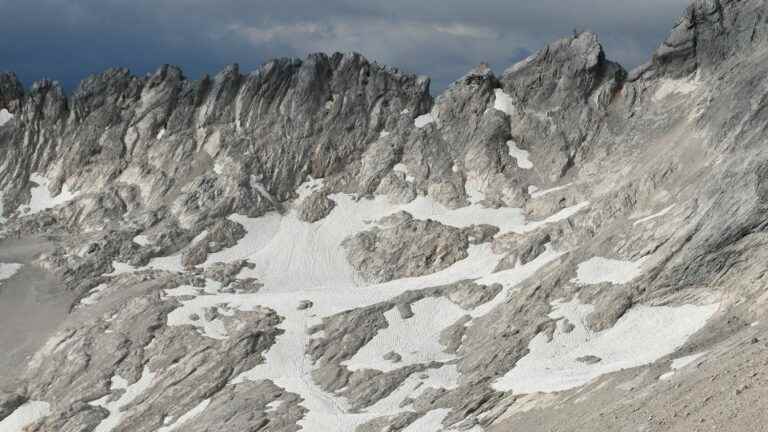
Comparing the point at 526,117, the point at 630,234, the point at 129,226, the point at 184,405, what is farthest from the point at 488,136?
the point at 184,405

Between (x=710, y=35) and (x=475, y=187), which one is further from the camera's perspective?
(x=475, y=187)

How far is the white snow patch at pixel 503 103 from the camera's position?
10381 cm

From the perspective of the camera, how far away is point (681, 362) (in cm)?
5025

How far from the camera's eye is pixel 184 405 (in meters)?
65.9

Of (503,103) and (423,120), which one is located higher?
(423,120)

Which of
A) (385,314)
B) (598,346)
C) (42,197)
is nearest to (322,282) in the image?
(385,314)

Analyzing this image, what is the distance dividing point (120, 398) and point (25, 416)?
25.2 ft

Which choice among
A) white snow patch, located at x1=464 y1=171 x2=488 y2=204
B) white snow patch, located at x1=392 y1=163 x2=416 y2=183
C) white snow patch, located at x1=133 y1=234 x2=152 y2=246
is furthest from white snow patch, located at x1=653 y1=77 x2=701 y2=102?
white snow patch, located at x1=133 y1=234 x2=152 y2=246

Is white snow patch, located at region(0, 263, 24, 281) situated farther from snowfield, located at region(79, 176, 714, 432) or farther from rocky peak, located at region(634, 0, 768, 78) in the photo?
rocky peak, located at region(634, 0, 768, 78)

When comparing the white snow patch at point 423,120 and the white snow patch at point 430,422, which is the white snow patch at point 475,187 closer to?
the white snow patch at point 423,120

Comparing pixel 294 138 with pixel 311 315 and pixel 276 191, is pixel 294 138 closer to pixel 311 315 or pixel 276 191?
pixel 276 191

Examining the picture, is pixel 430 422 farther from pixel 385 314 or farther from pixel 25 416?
pixel 25 416

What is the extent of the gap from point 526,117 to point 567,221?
2412 cm

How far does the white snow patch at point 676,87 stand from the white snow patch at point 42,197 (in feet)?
220
